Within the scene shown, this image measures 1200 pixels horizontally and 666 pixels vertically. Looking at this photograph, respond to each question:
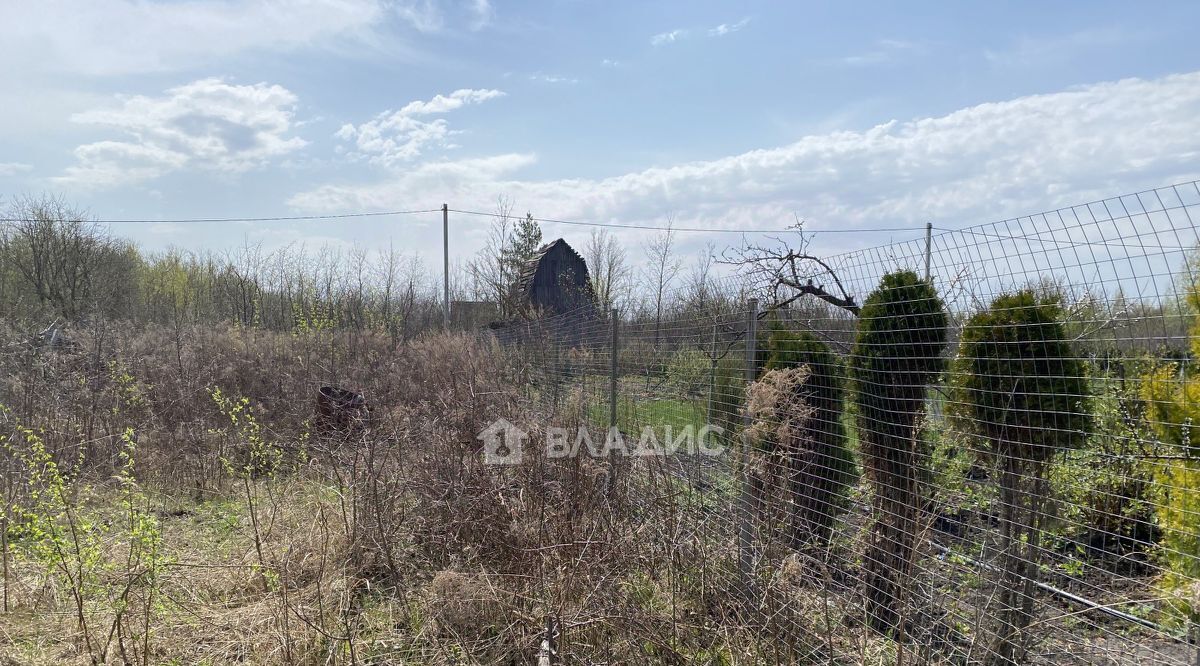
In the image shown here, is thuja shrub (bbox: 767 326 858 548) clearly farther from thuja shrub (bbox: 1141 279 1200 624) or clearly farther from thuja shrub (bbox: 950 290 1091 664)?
thuja shrub (bbox: 1141 279 1200 624)

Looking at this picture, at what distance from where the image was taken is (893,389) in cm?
353

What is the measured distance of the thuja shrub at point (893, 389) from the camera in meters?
3.31

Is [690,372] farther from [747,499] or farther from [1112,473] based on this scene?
[1112,473]

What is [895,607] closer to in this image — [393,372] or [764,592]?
[764,592]

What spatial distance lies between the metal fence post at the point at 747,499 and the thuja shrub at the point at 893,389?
0.57 meters

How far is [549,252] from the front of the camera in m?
23.3

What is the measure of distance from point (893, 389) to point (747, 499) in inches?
37.7

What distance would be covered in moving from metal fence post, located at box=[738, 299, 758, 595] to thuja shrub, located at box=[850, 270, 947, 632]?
0.57 m

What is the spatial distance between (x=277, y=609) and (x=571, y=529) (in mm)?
1616

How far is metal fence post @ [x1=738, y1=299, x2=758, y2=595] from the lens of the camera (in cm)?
334

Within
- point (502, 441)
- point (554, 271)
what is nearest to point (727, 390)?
point (502, 441)

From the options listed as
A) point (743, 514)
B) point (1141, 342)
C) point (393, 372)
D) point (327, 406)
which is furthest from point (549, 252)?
point (1141, 342)

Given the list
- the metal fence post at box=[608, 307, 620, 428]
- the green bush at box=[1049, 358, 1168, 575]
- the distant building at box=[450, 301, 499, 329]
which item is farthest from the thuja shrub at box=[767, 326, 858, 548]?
the distant building at box=[450, 301, 499, 329]

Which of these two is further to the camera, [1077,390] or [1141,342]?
[1077,390]
